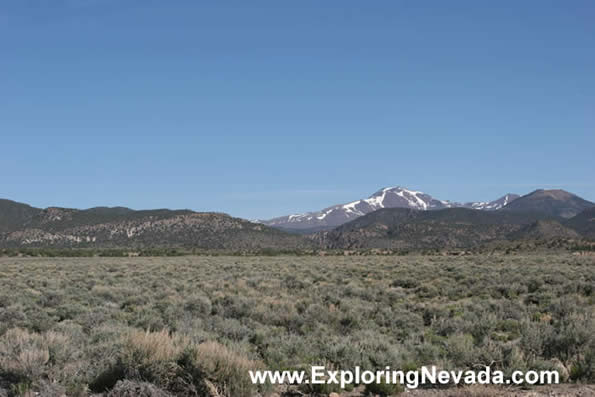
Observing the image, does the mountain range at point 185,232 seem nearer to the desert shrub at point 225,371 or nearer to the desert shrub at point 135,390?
the desert shrub at point 225,371

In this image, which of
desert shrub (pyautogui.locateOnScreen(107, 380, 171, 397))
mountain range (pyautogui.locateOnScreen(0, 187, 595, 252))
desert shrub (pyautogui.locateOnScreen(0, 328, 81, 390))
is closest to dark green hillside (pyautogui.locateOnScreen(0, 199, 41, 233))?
mountain range (pyautogui.locateOnScreen(0, 187, 595, 252))

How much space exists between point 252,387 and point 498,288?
652 inches

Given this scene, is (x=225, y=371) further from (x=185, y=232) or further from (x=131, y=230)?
(x=131, y=230)

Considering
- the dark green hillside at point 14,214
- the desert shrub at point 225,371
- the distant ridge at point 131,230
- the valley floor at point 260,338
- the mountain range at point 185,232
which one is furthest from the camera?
the dark green hillside at point 14,214

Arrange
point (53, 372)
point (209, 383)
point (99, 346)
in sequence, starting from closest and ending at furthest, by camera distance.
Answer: point (209, 383) → point (53, 372) → point (99, 346)

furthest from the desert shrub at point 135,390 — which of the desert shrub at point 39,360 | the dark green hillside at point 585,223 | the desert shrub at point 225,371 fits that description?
the dark green hillside at point 585,223

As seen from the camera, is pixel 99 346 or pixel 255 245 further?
pixel 255 245

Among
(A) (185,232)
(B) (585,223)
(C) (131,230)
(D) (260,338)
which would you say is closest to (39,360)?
(D) (260,338)

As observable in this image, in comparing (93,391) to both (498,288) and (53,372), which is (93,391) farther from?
(498,288)

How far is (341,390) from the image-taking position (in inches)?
284

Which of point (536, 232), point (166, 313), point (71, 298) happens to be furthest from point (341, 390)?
point (536, 232)

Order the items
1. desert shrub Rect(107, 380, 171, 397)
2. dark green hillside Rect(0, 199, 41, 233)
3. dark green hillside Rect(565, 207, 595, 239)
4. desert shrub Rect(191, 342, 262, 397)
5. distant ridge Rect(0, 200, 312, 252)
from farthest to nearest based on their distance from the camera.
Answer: dark green hillside Rect(565, 207, 595, 239), dark green hillside Rect(0, 199, 41, 233), distant ridge Rect(0, 200, 312, 252), desert shrub Rect(191, 342, 262, 397), desert shrub Rect(107, 380, 171, 397)

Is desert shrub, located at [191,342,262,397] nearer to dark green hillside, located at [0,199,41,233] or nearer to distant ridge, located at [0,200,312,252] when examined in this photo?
distant ridge, located at [0,200,312,252]

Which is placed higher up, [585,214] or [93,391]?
[585,214]
